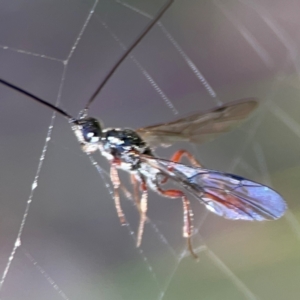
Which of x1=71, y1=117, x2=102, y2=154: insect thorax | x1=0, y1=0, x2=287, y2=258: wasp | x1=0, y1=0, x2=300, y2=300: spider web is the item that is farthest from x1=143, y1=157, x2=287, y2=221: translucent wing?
x1=0, y1=0, x2=300, y2=300: spider web

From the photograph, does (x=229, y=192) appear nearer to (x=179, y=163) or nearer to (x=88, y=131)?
(x=179, y=163)

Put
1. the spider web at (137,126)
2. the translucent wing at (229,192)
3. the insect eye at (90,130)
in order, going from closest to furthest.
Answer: the translucent wing at (229,192) < the insect eye at (90,130) < the spider web at (137,126)

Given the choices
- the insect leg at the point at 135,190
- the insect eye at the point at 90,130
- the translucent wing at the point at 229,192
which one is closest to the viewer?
the translucent wing at the point at 229,192

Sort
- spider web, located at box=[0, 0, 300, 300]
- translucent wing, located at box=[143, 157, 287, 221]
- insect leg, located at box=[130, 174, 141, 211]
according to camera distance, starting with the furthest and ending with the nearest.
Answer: spider web, located at box=[0, 0, 300, 300] → insect leg, located at box=[130, 174, 141, 211] → translucent wing, located at box=[143, 157, 287, 221]

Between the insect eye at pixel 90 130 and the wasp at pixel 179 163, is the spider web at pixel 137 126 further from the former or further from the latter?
the insect eye at pixel 90 130

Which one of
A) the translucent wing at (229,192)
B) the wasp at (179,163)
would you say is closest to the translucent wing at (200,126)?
the wasp at (179,163)

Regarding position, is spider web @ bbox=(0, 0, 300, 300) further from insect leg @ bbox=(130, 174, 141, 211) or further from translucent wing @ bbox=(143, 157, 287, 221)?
translucent wing @ bbox=(143, 157, 287, 221)

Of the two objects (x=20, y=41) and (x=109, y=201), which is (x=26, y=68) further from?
(x=109, y=201)
